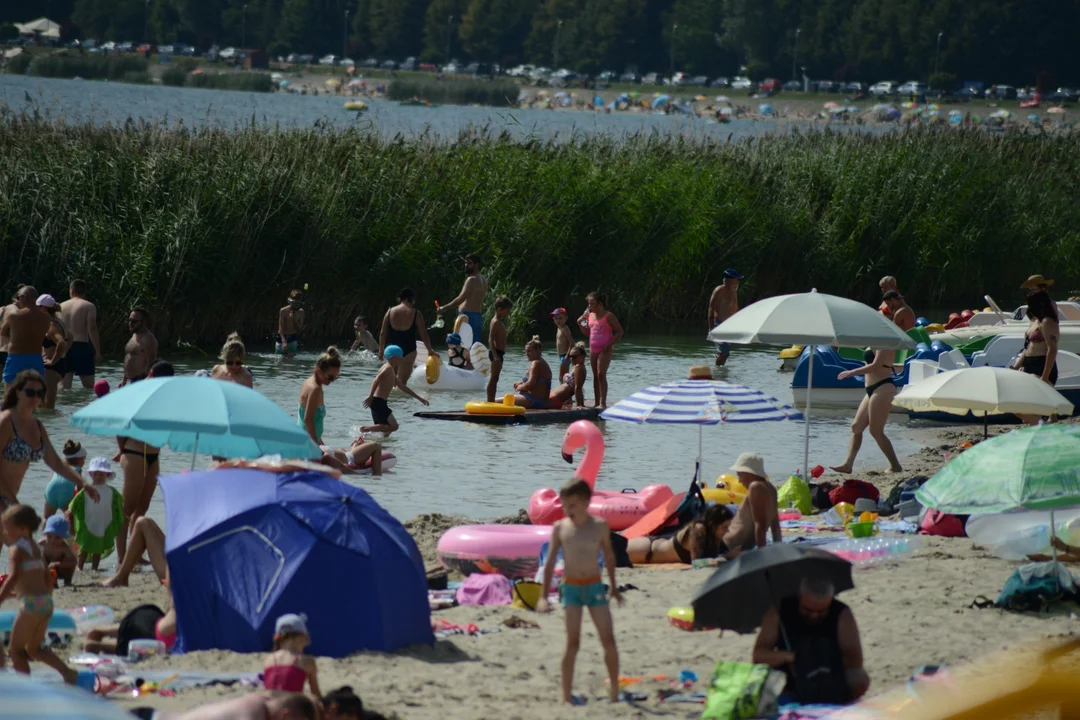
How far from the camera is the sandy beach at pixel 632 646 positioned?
289 inches

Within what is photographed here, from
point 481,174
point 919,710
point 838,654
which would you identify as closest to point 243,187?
point 481,174

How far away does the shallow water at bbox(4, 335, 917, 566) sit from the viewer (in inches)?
535

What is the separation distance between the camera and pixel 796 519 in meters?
12.3

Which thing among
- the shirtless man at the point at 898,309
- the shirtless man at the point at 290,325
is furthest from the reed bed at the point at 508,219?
the shirtless man at the point at 898,309

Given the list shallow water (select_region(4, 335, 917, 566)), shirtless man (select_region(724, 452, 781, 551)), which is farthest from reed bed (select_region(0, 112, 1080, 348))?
shirtless man (select_region(724, 452, 781, 551))

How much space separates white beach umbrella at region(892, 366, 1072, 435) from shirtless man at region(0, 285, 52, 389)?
8683mm

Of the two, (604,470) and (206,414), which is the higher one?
(206,414)

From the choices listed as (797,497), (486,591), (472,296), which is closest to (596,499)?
(797,497)

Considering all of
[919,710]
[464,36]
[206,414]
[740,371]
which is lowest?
[740,371]

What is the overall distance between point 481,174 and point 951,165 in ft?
37.1

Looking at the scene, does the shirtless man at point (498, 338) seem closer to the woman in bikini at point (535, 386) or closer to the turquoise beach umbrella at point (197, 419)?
the woman in bikini at point (535, 386)

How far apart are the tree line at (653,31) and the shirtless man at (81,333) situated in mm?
103752

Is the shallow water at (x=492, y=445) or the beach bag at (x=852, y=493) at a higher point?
the beach bag at (x=852, y=493)

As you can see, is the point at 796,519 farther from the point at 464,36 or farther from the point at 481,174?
the point at 464,36
